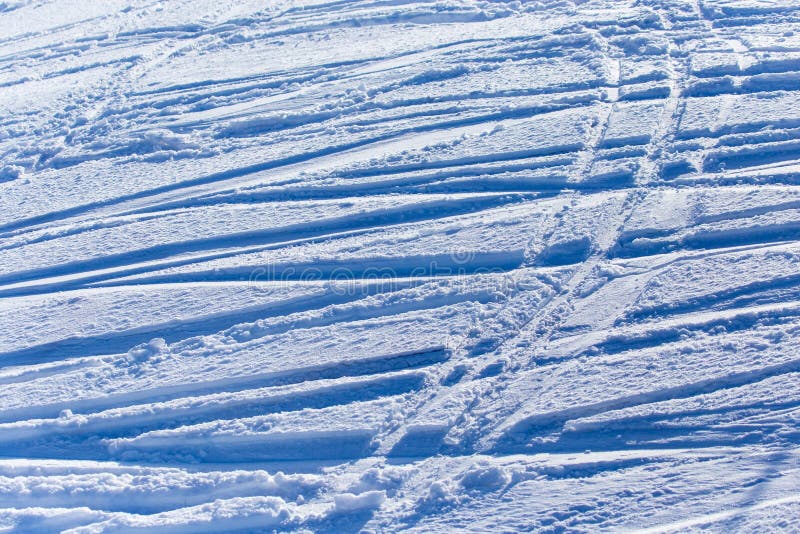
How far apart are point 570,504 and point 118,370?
2.26m

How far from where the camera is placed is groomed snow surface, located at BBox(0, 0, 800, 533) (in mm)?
2910

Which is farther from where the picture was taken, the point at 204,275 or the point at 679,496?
the point at 204,275

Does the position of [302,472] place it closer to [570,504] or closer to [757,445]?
[570,504]

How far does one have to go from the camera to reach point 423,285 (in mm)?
3711

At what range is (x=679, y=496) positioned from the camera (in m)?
2.71

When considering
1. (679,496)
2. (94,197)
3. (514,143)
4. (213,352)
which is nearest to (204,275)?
(213,352)

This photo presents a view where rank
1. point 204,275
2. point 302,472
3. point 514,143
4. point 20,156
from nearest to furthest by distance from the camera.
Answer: point 302,472, point 204,275, point 514,143, point 20,156

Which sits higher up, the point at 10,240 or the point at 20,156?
the point at 20,156

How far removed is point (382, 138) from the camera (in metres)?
4.80

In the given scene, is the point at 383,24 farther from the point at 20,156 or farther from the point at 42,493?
the point at 42,493

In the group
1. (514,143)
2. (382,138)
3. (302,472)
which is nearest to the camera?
(302,472)

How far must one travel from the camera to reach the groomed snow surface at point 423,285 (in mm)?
2910

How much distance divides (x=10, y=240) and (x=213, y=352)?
1.92 metres

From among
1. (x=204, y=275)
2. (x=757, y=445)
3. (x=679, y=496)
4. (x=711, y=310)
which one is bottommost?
(x=679, y=496)
